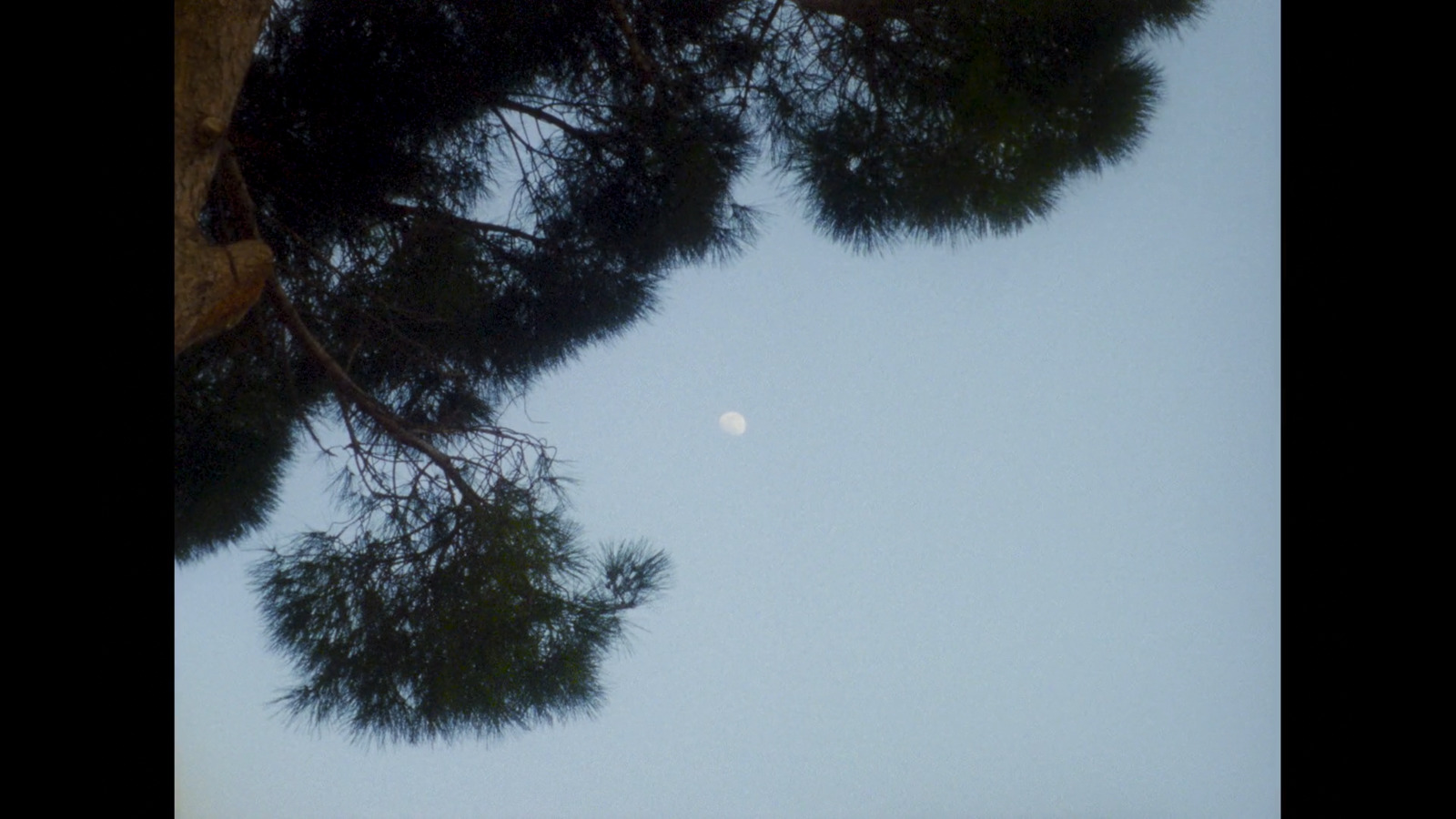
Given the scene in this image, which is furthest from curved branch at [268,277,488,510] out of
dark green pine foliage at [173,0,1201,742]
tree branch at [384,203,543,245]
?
tree branch at [384,203,543,245]

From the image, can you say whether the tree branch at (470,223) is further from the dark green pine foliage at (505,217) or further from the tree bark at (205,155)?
the tree bark at (205,155)

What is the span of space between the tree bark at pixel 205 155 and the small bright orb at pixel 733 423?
63 cm

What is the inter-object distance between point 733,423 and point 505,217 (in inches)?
16.2

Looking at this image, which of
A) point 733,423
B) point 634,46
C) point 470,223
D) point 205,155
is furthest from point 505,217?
point 205,155

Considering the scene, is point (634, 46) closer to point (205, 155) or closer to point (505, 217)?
point (505, 217)

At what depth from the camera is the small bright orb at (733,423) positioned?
1482mm

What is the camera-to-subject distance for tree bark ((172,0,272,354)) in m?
0.93

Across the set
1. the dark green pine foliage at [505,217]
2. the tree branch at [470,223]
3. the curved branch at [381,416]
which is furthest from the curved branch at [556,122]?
the curved branch at [381,416]

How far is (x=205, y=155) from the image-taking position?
38.9 inches

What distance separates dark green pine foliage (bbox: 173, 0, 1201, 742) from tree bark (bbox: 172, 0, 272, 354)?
296 millimetres

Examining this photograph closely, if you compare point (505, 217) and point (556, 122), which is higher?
point (556, 122)

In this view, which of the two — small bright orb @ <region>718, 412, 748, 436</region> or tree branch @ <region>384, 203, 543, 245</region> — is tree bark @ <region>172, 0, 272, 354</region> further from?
small bright orb @ <region>718, 412, 748, 436</region>
